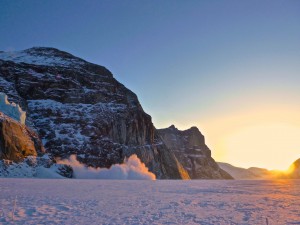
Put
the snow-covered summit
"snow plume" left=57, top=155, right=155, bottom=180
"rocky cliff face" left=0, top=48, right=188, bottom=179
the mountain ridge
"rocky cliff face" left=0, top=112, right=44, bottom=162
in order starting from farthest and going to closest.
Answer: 1. the snow-covered summit
2. "rocky cliff face" left=0, top=48, right=188, bottom=179
3. the mountain ridge
4. "snow plume" left=57, top=155, right=155, bottom=180
5. "rocky cliff face" left=0, top=112, right=44, bottom=162

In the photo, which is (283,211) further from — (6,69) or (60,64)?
(60,64)

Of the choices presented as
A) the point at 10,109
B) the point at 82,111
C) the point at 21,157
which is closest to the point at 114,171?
the point at 82,111

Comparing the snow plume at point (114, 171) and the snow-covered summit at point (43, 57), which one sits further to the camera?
the snow-covered summit at point (43, 57)

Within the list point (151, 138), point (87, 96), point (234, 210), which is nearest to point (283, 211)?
point (234, 210)

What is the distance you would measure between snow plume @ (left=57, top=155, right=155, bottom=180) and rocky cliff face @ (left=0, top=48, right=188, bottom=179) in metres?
4.11

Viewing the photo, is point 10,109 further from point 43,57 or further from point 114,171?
point 43,57

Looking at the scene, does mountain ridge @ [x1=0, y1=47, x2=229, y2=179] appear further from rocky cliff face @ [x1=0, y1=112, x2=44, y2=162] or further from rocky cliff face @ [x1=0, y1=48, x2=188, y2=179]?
rocky cliff face @ [x1=0, y1=112, x2=44, y2=162]

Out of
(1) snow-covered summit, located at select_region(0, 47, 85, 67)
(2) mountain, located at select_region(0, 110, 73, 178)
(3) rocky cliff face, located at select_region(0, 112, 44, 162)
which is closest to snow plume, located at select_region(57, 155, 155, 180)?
(2) mountain, located at select_region(0, 110, 73, 178)

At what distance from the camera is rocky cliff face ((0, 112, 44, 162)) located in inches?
3147

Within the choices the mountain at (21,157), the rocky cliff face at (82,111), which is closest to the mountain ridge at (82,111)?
the rocky cliff face at (82,111)

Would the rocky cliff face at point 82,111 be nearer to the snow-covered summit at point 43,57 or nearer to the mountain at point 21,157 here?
the snow-covered summit at point 43,57

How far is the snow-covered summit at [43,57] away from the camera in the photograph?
164 meters

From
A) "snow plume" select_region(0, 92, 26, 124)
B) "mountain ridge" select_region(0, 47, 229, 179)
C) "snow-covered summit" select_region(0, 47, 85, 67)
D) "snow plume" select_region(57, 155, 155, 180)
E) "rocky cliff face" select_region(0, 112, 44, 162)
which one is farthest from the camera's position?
"snow-covered summit" select_region(0, 47, 85, 67)

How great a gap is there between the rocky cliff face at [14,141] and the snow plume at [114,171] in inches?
748
